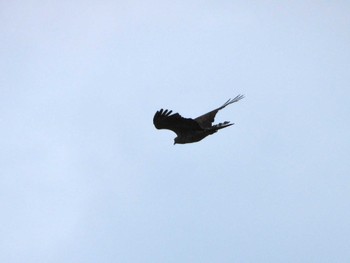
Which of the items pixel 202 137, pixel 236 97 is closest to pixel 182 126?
pixel 202 137

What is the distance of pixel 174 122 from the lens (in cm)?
1856

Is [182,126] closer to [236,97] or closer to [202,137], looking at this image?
[202,137]

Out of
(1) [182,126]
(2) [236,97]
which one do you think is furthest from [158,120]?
(2) [236,97]

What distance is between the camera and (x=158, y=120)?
60.0 ft

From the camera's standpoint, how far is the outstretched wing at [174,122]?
18094 millimetres

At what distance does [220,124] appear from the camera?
60.3 feet

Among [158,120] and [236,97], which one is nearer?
[158,120]

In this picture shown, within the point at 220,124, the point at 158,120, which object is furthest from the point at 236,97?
the point at 158,120

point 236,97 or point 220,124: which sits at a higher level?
point 236,97

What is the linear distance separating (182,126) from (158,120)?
94 centimetres

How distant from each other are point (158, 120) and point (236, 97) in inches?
109

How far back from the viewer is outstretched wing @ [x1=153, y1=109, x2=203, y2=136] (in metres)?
18.1

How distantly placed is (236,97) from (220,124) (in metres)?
1.51

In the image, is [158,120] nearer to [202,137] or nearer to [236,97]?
[202,137]
